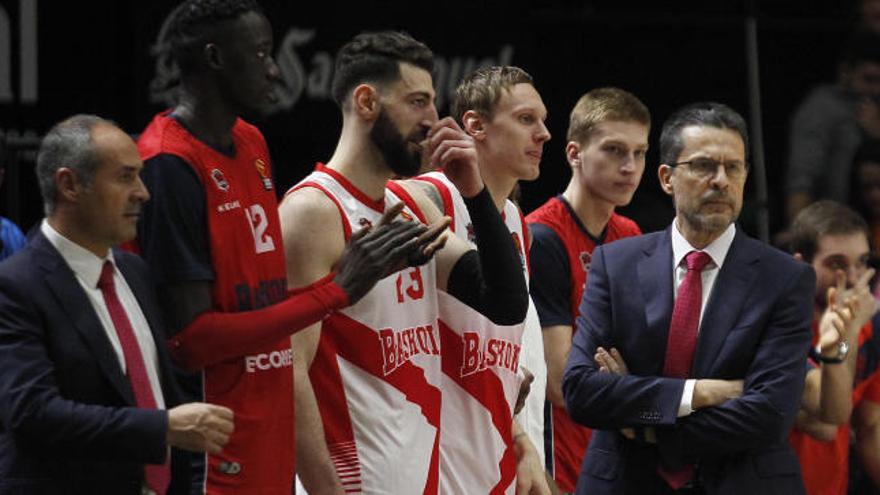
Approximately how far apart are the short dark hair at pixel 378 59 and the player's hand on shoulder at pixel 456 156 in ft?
0.91

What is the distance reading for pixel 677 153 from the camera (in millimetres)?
5473

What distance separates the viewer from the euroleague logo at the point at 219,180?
172 inches

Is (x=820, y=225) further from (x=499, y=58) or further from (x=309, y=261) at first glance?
(x=309, y=261)

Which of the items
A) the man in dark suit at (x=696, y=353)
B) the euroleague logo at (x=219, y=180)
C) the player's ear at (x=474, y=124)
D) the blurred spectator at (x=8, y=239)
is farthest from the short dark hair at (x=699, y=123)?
the blurred spectator at (x=8, y=239)

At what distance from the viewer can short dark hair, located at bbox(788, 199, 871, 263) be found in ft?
20.9

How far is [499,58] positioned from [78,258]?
4266mm

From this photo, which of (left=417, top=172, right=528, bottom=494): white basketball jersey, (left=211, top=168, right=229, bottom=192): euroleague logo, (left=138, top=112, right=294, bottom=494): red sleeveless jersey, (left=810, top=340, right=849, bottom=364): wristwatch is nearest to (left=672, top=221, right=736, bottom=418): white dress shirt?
(left=417, top=172, right=528, bottom=494): white basketball jersey

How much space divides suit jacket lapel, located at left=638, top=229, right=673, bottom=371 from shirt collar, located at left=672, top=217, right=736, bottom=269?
0.02 metres

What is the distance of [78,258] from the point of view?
4227mm

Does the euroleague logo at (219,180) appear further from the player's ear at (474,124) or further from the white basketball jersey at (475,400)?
the player's ear at (474,124)

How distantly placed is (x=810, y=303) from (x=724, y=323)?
30 cm

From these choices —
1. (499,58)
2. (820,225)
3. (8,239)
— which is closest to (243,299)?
(8,239)

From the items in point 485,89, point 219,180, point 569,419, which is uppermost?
point 485,89

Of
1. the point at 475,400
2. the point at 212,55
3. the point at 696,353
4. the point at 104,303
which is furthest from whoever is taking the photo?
the point at 696,353
